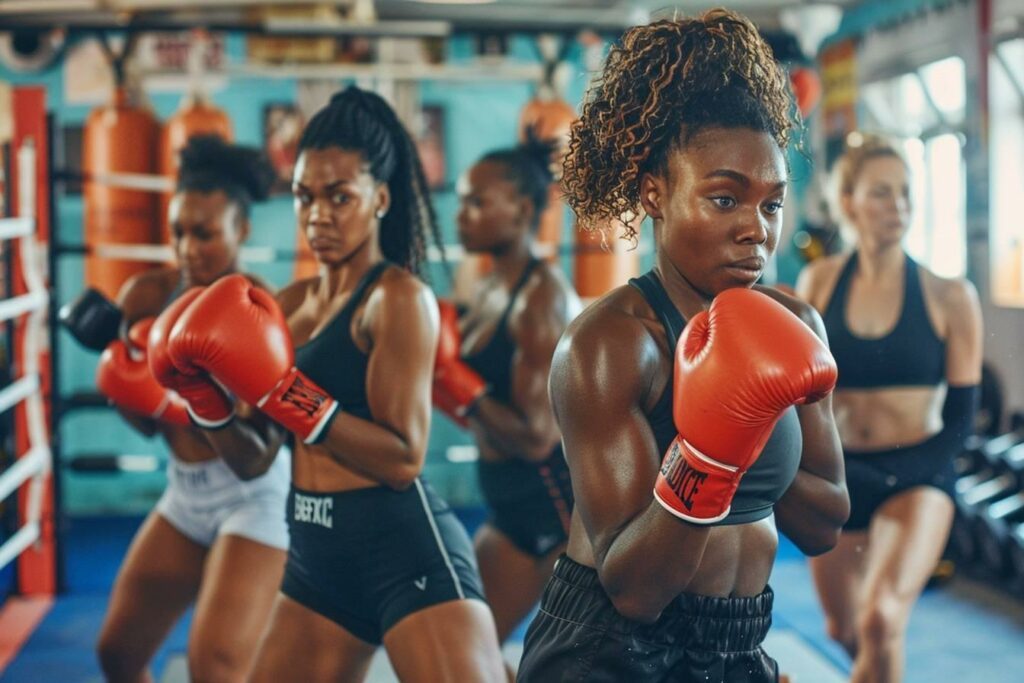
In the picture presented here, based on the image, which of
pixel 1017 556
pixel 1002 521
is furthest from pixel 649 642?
pixel 1002 521

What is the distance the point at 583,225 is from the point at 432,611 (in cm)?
74

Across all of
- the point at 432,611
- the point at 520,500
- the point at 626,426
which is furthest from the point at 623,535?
the point at 520,500

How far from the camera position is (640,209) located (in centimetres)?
148

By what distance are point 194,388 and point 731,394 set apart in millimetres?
1190

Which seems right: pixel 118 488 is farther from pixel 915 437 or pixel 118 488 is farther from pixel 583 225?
pixel 583 225

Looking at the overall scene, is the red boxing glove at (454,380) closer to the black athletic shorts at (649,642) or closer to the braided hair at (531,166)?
the braided hair at (531,166)

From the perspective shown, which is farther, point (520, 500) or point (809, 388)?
point (520, 500)

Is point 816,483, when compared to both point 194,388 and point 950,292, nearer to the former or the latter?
point 194,388

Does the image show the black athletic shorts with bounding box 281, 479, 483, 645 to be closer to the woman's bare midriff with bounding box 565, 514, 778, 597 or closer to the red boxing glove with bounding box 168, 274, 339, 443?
the red boxing glove with bounding box 168, 274, 339, 443

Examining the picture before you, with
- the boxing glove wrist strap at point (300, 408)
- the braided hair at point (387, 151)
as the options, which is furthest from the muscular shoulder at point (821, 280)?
the boxing glove wrist strap at point (300, 408)

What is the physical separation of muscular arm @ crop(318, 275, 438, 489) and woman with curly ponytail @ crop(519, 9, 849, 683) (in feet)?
1.77

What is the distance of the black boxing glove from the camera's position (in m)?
2.94

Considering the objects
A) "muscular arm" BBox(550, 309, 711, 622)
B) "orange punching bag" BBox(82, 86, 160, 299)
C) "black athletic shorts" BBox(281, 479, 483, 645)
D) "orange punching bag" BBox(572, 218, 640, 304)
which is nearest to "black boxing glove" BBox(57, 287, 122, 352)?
"black athletic shorts" BBox(281, 479, 483, 645)

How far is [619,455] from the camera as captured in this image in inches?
51.2
